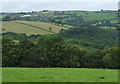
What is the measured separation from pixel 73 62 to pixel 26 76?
34.0m

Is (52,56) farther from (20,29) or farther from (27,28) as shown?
(27,28)

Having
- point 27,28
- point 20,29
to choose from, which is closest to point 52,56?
point 20,29

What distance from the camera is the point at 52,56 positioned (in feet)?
151

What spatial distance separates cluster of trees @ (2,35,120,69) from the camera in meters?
46.3

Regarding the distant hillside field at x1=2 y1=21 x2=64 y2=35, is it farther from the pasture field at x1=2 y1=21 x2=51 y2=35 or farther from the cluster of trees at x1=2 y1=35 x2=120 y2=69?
the cluster of trees at x1=2 y1=35 x2=120 y2=69

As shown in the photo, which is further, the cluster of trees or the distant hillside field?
the distant hillside field

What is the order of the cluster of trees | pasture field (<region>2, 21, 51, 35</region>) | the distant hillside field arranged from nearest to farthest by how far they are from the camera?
the cluster of trees → pasture field (<region>2, 21, 51, 35</region>) → the distant hillside field

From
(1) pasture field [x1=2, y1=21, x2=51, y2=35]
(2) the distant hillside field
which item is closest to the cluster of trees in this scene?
(1) pasture field [x1=2, y1=21, x2=51, y2=35]

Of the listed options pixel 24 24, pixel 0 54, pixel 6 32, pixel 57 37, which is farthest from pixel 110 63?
pixel 24 24

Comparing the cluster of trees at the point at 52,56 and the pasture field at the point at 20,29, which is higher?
the pasture field at the point at 20,29

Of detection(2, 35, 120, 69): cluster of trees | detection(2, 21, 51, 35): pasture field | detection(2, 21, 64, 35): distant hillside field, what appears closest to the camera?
detection(2, 35, 120, 69): cluster of trees

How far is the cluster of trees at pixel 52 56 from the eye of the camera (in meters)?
A: 46.3

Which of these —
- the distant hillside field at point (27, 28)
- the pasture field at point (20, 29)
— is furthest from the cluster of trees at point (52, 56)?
the distant hillside field at point (27, 28)

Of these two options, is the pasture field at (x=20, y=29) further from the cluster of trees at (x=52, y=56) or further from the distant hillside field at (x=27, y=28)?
the cluster of trees at (x=52, y=56)
